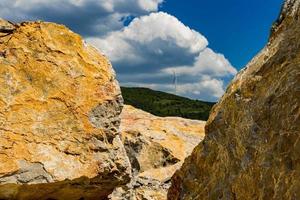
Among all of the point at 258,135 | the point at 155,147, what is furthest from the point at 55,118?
the point at 155,147

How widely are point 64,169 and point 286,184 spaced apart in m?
7.18

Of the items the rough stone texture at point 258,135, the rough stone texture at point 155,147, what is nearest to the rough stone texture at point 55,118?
the rough stone texture at point 258,135

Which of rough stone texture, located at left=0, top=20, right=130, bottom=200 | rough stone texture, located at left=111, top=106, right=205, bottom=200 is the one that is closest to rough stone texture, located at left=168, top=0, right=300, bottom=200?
rough stone texture, located at left=0, top=20, right=130, bottom=200

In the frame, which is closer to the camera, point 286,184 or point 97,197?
point 286,184

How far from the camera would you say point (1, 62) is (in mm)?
15258

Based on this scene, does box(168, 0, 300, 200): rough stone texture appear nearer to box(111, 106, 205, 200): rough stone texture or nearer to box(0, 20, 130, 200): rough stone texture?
box(0, 20, 130, 200): rough stone texture

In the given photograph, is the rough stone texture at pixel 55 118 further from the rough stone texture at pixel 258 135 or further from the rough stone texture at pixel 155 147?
the rough stone texture at pixel 155 147

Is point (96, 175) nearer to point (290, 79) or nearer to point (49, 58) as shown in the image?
point (49, 58)

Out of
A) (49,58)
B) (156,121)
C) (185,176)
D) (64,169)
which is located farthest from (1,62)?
(156,121)

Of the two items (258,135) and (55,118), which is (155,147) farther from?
(258,135)

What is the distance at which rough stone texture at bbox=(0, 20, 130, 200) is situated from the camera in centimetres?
1445

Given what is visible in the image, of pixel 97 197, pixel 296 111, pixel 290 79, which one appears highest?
pixel 290 79

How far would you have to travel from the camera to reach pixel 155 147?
23.8 meters

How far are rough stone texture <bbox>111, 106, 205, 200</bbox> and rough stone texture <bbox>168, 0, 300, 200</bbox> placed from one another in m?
5.49
